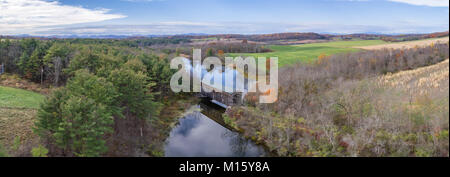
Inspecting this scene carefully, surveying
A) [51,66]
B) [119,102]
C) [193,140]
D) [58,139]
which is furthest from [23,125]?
[51,66]

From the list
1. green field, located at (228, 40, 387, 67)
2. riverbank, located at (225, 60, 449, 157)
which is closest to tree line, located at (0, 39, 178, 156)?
riverbank, located at (225, 60, 449, 157)

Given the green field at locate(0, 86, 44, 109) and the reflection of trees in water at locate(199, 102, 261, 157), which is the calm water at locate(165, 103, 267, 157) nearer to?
the reflection of trees in water at locate(199, 102, 261, 157)

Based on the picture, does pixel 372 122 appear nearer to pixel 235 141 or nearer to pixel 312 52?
pixel 235 141

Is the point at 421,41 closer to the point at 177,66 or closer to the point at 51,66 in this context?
the point at 177,66

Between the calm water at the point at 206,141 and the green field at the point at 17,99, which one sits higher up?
the green field at the point at 17,99

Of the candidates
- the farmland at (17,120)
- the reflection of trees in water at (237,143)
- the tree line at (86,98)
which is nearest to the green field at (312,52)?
the reflection of trees in water at (237,143)

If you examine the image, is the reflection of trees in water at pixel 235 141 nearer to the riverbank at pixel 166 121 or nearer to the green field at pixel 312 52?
the riverbank at pixel 166 121
